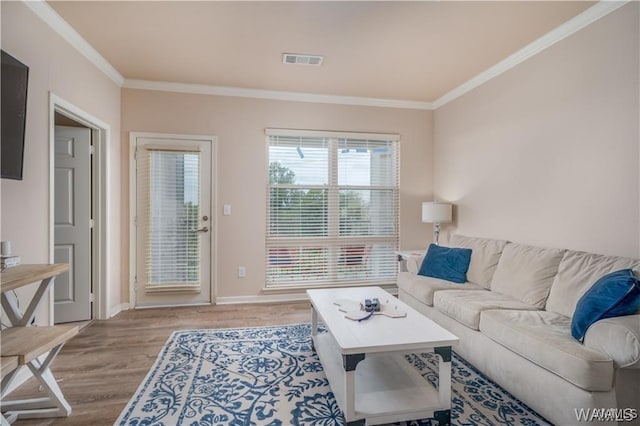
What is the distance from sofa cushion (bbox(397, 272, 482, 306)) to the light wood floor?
→ 1161 mm

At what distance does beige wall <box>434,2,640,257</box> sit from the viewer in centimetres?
225

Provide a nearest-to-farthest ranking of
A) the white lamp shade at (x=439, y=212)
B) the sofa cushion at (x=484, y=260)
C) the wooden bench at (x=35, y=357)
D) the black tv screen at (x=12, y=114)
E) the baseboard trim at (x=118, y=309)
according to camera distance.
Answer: the wooden bench at (x=35, y=357), the black tv screen at (x=12, y=114), the sofa cushion at (x=484, y=260), the baseboard trim at (x=118, y=309), the white lamp shade at (x=439, y=212)

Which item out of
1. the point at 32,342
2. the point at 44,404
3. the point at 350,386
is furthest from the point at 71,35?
the point at 350,386

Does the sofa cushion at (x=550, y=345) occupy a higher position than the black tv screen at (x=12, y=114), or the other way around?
the black tv screen at (x=12, y=114)

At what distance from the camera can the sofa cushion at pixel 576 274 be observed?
2.08 metres

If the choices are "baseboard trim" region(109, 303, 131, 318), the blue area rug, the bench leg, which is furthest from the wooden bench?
"baseboard trim" region(109, 303, 131, 318)

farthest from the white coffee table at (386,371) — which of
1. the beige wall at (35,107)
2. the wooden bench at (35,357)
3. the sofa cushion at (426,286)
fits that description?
the beige wall at (35,107)

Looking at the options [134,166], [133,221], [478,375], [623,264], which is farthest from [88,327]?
[623,264]

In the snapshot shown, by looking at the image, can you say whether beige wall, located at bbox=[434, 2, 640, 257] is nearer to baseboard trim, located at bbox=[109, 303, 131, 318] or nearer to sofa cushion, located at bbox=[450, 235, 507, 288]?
sofa cushion, located at bbox=[450, 235, 507, 288]

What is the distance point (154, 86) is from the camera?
3.84 m

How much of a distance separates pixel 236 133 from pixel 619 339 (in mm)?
3904

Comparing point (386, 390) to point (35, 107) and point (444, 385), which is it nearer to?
point (444, 385)

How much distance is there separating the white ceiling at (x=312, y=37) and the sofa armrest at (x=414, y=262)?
2078 mm

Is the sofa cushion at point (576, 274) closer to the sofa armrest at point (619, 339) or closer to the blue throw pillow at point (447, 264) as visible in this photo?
the sofa armrest at point (619, 339)
